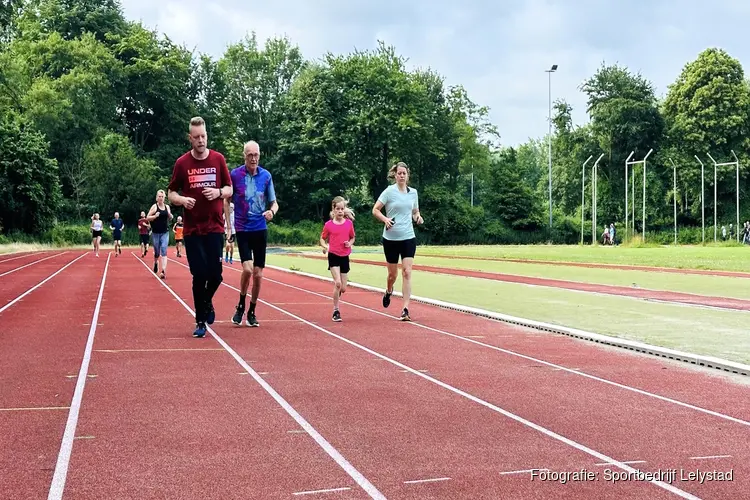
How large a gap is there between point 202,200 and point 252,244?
121 cm

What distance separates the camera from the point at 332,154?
67688 millimetres

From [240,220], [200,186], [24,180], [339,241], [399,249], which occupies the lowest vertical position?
[399,249]

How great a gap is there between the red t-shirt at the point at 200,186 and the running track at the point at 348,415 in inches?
49.6

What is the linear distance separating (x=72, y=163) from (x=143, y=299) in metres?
52.1

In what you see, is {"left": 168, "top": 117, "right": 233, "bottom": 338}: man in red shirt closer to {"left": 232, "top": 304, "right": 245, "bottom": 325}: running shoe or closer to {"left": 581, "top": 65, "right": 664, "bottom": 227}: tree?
{"left": 232, "top": 304, "right": 245, "bottom": 325}: running shoe

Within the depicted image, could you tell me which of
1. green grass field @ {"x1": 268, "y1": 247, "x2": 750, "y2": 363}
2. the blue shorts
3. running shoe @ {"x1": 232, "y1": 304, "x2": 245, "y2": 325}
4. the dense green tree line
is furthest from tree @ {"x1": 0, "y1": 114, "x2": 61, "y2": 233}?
running shoe @ {"x1": 232, "y1": 304, "x2": 245, "y2": 325}

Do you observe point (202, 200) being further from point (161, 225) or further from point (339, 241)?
point (161, 225)

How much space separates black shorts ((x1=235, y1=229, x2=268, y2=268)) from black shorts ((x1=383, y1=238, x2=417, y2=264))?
2009mm

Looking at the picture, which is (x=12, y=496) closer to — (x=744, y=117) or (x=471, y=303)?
(x=471, y=303)

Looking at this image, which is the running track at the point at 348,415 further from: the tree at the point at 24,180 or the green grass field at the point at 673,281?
the tree at the point at 24,180

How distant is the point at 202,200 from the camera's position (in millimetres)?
8664

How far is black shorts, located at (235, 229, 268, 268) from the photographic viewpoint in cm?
967

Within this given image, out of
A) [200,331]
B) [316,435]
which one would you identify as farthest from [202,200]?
[316,435]

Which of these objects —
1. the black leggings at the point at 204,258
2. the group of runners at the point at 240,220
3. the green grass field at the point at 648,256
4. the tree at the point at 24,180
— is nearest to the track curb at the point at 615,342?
the group of runners at the point at 240,220
